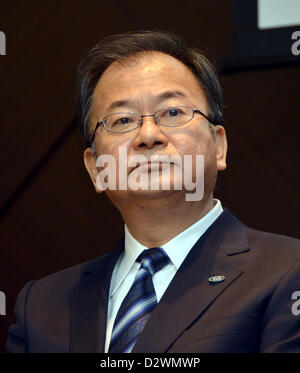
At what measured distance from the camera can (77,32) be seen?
197 cm

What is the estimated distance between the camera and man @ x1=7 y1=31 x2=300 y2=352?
116 cm

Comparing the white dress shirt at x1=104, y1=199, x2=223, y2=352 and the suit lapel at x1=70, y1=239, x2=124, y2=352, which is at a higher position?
the white dress shirt at x1=104, y1=199, x2=223, y2=352

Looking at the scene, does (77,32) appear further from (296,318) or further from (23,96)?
(296,318)

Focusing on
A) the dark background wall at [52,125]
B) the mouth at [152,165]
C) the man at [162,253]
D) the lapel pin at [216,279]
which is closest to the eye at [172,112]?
the man at [162,253]

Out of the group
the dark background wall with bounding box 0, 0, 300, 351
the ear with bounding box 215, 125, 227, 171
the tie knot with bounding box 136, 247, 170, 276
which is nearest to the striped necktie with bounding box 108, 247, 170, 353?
the tie knot with bounding box 136, 247, 170, 276

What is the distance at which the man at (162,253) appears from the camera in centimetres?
116

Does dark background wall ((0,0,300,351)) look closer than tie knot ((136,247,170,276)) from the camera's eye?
No

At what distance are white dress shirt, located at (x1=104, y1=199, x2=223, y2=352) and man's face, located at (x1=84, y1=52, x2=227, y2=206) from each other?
0.08m

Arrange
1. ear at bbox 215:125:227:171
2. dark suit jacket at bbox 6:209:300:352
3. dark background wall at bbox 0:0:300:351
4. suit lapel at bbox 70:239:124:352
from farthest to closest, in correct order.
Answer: dark background wall at bbox 0:0:300:351, ear at bbox 215:125:227:171, suit lapel at bbox 70:239:124:352, dark suit jacket at bbox 6:209:300:352

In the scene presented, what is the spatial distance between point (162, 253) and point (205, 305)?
0.18 meters

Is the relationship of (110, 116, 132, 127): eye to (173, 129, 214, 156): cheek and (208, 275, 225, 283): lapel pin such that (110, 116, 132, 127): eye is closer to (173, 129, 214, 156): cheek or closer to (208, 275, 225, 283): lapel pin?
(173, 129, 214, 156): cheek

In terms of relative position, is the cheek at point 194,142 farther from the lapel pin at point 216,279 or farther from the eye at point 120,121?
the lapel pin at point 216,279

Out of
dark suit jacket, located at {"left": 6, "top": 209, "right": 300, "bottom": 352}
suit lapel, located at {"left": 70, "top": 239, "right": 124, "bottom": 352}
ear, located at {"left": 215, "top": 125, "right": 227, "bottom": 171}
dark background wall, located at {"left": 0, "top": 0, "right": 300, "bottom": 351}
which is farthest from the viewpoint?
dark background wall, located at {"left": 0, "top": 0, "right": 300, "bottom": 351}

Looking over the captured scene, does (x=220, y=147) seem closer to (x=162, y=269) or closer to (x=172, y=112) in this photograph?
(x=172, y=112)
